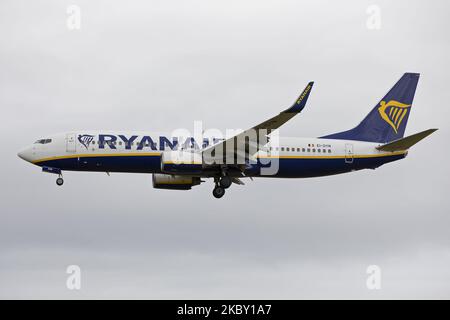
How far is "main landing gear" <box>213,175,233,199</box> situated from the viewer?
2584 inches

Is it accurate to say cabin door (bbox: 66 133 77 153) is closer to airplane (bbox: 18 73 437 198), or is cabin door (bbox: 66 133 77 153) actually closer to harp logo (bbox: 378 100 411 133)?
airplane (bbox: 18 73 437 198)

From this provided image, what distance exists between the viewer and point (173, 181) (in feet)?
226

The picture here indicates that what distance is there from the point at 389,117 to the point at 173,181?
1700 centimetres

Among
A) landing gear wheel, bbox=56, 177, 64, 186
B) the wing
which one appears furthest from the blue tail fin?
landing gear wheel, bbox=56, 177, 64, 186

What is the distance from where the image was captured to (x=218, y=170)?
65.4m

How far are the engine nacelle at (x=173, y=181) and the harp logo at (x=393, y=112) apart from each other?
1499 cm

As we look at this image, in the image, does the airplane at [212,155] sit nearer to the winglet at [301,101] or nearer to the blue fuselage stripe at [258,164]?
the blue fuselage stripe at [258,164]

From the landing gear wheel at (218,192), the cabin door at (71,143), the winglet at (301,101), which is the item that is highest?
the winglet at (301,101)

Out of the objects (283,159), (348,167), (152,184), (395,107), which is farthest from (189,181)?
(395,107)

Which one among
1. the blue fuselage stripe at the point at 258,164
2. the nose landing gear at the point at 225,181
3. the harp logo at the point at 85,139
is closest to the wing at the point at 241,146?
the nose landing gear at the point at 225,181

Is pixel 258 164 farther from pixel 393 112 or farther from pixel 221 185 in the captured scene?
pixel 393 112

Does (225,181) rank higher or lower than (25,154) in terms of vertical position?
lower

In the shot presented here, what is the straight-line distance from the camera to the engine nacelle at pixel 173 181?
6888 centimetres

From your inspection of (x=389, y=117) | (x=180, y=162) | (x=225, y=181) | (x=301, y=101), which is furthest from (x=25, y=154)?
(x=389, y=117)
